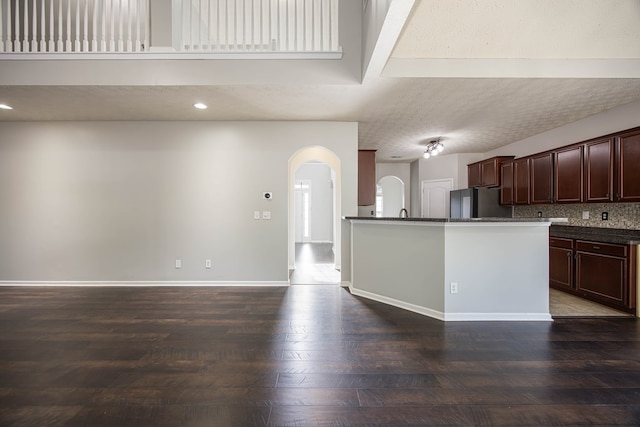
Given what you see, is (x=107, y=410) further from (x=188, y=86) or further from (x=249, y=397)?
(x=188, y=86)

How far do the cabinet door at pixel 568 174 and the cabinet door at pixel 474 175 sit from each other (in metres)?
1.65

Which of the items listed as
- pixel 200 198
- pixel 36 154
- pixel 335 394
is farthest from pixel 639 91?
pixel 36 154

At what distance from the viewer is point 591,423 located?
1.53 meters

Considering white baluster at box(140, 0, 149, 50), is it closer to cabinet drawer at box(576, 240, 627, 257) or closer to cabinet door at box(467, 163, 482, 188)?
cabinet drawer at box(576, 240, 627, 257)

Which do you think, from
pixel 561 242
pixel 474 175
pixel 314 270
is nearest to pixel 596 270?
pixel 561 242

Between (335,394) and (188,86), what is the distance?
3229 mm

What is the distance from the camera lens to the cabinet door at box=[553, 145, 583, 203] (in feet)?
12.6

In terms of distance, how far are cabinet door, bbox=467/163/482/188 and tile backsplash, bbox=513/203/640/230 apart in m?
1.22

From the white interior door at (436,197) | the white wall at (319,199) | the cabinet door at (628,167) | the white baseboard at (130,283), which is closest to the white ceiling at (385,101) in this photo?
the cabinet door at (628,167)

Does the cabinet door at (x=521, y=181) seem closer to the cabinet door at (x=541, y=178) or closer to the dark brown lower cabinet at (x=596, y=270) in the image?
the cabinet door at (x=541, y=178)

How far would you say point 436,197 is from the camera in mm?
6734

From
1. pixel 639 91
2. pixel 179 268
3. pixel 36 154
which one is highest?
pixel 639 91

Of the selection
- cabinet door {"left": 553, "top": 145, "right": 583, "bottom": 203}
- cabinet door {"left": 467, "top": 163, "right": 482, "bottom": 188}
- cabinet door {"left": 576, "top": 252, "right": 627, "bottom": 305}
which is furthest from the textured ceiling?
cabinet door {"left": 576, "top": 252, "right": 627, "bottom": 305}

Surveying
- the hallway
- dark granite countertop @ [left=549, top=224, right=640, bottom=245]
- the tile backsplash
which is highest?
the tile backsplash
